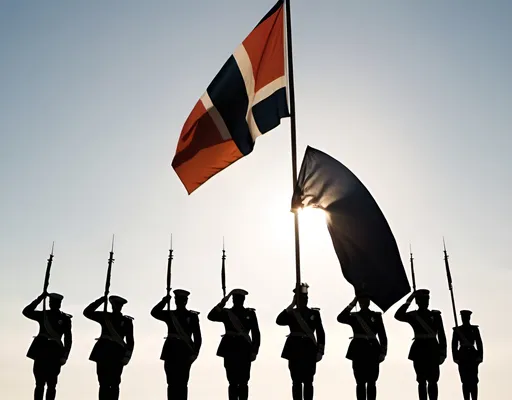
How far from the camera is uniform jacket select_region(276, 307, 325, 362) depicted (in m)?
13.6

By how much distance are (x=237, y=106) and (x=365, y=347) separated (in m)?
5.36

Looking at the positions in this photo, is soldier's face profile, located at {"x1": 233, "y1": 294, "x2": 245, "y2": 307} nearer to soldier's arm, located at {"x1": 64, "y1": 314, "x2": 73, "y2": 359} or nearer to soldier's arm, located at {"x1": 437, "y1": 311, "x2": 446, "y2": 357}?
soldier's arm, located at {"x1": 64, "y1": 314, "x2": 73, "y2": 359}

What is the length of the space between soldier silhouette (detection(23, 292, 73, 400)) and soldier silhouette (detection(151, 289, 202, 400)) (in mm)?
1796

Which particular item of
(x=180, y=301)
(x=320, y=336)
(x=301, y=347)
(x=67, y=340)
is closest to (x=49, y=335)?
(x=67, y=340)

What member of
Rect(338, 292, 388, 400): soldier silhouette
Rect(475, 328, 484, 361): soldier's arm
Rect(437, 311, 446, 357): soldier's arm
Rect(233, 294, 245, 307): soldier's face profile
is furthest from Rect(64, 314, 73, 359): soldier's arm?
Result: Rect(475, 328, 484, 361): soldier's arm

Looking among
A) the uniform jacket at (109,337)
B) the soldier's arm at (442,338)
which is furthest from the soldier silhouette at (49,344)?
the soldier's arm at (442,338)

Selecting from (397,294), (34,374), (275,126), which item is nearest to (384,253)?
(397,294)

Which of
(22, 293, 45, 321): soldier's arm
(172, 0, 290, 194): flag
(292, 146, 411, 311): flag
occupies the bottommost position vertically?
(22, 293, 45, 321): soldier's arm

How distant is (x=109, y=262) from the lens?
50.1ft

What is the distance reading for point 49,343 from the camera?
45.8 feet

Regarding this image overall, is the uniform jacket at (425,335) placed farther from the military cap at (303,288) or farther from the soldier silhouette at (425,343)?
the military cap at (303,288)

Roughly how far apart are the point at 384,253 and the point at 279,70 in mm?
4168

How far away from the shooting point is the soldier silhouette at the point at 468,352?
1648 cm

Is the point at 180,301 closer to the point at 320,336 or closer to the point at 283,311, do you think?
the point at 283,311
